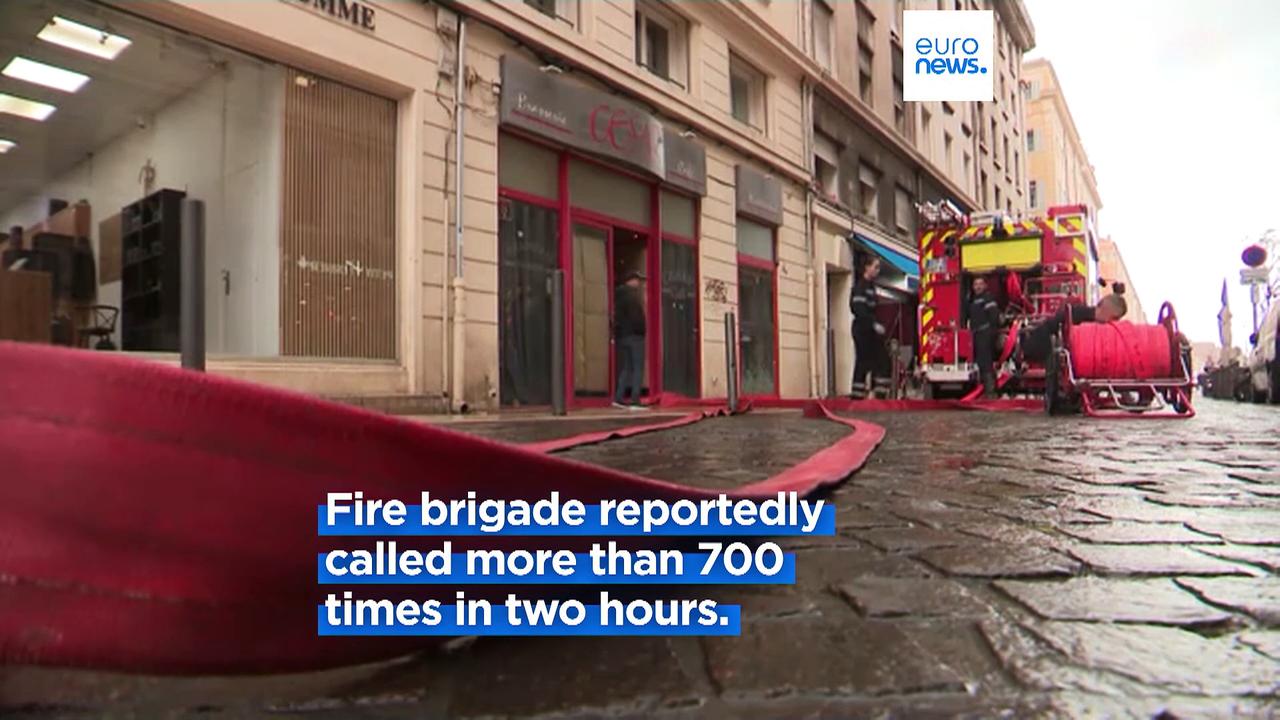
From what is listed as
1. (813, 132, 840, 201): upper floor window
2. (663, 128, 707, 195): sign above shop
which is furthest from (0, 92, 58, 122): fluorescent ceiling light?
(813, 132, 840, 201): upper floor window

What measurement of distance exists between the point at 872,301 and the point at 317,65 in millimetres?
8276

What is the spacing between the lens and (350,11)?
827 centimetres

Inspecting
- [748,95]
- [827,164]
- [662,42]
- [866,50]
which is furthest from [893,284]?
[662,42]

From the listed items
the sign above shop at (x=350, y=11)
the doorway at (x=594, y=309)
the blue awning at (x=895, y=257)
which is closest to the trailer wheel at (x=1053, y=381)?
the doorway at (x=594, y=309)

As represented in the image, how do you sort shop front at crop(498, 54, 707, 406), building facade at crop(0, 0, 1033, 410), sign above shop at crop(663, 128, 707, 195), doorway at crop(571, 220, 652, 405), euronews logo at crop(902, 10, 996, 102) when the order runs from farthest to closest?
1. euronews logo at crop(902, 10, 996, 102)
2. sign above shop at crop(663, 128, 707, 195)
3. doorway at crop(571, 220, 652, 405)
4. shop front at crop(498, 54, 707, 406)
5. building facade at crop(0, 0, 1033, 410)

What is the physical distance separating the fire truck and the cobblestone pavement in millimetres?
9141

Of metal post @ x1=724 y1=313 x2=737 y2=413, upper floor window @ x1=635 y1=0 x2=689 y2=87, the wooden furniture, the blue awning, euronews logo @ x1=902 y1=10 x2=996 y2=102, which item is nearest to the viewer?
the wooden furniture

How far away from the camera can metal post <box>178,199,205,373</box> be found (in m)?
3.64

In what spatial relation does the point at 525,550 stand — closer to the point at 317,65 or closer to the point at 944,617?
the point at 944,617

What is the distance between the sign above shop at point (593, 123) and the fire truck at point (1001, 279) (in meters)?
4.07

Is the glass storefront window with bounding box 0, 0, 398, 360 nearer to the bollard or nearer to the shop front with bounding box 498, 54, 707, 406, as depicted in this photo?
the shop front with bounding box 498, 54, 707, 406

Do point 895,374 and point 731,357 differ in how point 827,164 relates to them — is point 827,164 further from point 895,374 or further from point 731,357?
point 731,357

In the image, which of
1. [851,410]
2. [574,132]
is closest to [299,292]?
[574,132]

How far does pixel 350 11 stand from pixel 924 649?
28.2ft
